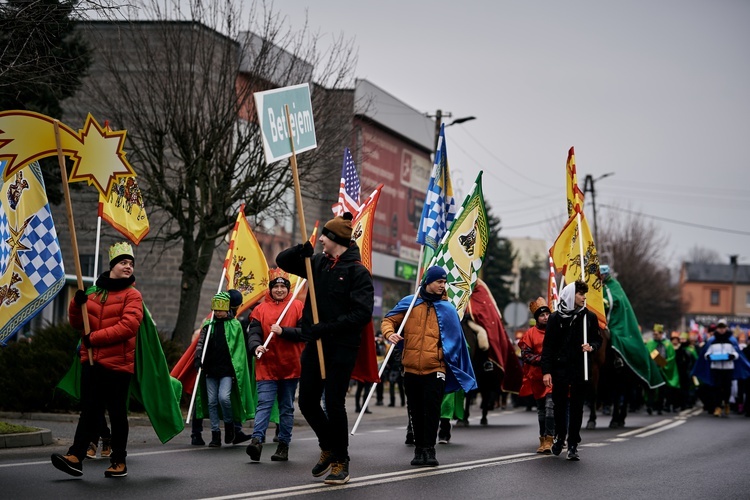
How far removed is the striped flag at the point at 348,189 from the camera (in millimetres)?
15812

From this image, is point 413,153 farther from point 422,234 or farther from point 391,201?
point 422,234

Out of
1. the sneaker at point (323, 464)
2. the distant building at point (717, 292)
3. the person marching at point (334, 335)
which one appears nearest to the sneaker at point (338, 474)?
the person marching at point (334, 335)

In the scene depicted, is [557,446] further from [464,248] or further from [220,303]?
[220,303]

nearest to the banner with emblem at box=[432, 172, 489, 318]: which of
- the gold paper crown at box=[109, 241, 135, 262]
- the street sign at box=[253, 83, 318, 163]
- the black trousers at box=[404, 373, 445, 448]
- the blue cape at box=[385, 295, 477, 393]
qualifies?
the blue cape at box=[385, 295, 477, 393]

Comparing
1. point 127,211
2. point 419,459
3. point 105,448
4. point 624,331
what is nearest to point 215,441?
point 105,448

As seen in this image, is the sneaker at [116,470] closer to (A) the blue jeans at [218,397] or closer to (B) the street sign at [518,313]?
(A) the blue jeans at [218,397]

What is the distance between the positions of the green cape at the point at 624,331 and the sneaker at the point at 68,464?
11.3 m

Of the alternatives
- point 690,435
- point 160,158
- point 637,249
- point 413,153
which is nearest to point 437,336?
point 690,435

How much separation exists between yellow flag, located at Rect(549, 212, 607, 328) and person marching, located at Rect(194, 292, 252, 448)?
4321 mm

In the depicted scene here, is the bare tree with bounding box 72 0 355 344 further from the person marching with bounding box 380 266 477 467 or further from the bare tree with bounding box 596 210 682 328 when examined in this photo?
the bare tree with bounding box 596 210 682 328

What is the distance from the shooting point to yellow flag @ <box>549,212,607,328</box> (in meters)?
15.4

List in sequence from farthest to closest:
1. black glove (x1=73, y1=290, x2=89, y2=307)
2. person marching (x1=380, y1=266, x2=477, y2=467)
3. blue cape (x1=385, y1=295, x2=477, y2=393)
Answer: blue cape (x1=385, y1=295, x2=477, y2=393) → person marching (x1=380, y1=266, x2=477, y2=467) → black glove (x1=73, y1=290, x2=89, y2=307)

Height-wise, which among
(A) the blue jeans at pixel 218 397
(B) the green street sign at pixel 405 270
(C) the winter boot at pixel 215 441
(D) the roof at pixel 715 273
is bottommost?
(C) the winter boot at pixel 215 441

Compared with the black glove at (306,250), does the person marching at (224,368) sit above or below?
below
